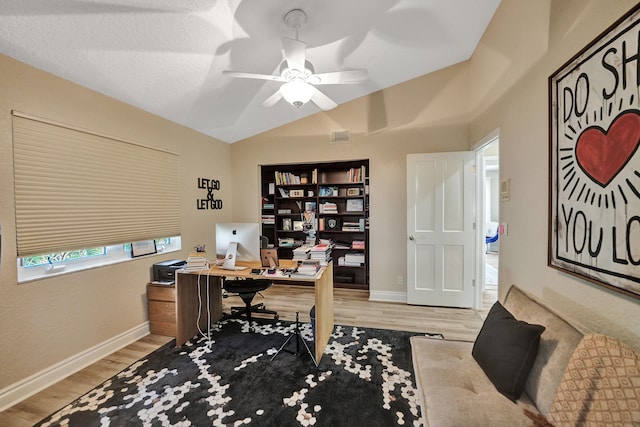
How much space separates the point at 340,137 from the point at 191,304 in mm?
2913

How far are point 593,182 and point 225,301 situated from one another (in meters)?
3.95

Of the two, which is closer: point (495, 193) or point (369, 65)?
point (369, 65)

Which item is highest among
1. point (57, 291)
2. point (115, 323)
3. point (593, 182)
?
point (593, 182)

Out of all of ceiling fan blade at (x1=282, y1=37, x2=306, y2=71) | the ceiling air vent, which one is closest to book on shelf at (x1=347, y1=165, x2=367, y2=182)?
the ceiling air vent

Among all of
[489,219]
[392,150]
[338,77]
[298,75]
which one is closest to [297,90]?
[298,75]

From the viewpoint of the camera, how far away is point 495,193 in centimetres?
709

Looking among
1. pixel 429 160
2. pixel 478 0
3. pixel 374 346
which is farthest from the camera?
pixel 429 160

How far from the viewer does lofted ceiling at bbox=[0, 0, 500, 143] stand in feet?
5.25

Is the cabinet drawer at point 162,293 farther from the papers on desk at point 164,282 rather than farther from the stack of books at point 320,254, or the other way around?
the stack of books at point 320,254

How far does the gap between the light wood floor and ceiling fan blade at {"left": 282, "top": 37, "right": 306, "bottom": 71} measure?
2.62m

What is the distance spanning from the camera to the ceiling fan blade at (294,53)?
5.43 feet

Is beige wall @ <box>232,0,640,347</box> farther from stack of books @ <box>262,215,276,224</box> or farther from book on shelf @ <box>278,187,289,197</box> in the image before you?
book on shelf @ <box>278,187,289,197</box>

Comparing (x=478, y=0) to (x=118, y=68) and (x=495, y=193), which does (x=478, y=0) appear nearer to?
(x=118, y=68)

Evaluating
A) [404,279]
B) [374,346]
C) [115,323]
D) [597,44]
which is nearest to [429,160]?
[404,279]
